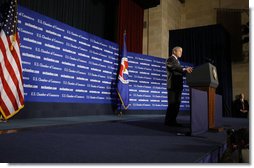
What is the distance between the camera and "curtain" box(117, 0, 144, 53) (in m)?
6.80

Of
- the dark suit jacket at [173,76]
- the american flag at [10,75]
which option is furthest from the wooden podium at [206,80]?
the american flag at [10,75]

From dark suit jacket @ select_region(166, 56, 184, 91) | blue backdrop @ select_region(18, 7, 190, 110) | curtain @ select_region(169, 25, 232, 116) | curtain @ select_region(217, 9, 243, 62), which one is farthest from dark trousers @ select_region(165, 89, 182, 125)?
curtain @ select_region(217, 9, 243, 62)

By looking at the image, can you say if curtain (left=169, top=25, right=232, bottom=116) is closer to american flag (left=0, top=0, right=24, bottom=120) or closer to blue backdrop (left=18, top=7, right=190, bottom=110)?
blue backdrop (left=18, top=7, right=190, bottom=110)

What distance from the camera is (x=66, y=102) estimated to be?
4715mm

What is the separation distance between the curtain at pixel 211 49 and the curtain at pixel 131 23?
6.17ft

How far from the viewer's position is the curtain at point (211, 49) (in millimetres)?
8266

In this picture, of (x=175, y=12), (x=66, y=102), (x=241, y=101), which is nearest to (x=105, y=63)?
(x=66, y=102)

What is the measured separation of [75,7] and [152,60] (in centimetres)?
257

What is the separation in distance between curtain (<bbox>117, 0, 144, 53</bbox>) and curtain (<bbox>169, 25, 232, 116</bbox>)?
1879 mm

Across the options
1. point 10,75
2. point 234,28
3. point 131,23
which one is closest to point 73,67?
point 10,75

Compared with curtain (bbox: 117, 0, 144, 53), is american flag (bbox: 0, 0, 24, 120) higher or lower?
lower

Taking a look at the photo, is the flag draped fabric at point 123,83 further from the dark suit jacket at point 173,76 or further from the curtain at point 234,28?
the curtain at point 234,28

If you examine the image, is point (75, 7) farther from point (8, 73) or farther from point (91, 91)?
point (8, 73)

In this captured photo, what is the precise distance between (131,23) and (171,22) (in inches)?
101
